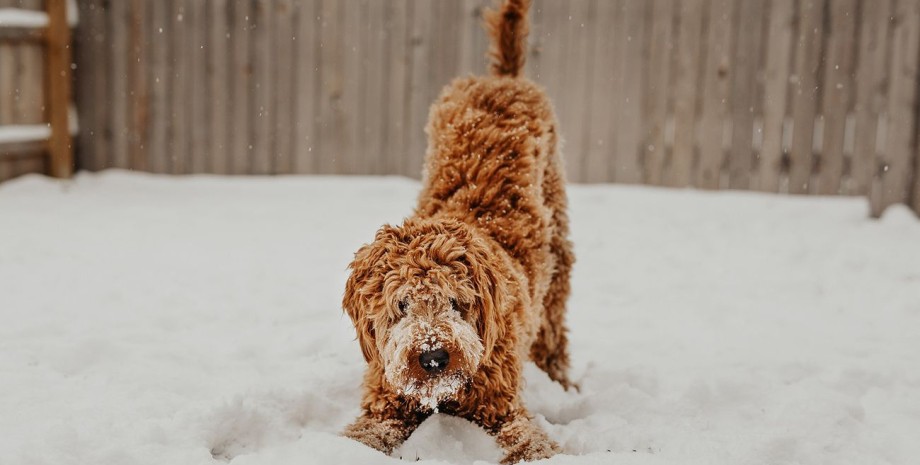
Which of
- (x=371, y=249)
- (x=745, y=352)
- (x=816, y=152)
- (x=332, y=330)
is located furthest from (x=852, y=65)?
(x=371, y=249)

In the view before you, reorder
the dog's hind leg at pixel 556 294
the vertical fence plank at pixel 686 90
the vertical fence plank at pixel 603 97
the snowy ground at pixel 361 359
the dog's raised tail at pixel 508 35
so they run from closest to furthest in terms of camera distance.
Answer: the snowy ground at pixel 361 359 → the dog's hind leg at pixel 556 294 → the dog's raised tail at pixel 508 35 → the vertical fence plank at pixel 686 90 → the vertical fence plank at pixel 603 97

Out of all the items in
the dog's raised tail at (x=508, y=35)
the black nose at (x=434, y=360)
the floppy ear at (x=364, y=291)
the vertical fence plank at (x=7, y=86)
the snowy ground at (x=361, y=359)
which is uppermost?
the dog's raised tail at (x=508, y=35)

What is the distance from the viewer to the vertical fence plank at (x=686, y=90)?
768cm

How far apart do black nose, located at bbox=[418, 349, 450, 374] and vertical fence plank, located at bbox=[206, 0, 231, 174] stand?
20.4 ft

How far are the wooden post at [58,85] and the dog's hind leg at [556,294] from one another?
5.70 meters

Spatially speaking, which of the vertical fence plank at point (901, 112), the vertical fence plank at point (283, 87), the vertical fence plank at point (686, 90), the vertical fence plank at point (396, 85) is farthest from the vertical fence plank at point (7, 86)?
the vertical fence plank at point (901, 112)

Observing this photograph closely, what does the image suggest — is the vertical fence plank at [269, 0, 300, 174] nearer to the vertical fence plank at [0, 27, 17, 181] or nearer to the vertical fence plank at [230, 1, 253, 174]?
the vertical fence plank at [230, 1, 253, 174]

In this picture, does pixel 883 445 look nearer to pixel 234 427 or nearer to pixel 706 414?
pixel 706 414

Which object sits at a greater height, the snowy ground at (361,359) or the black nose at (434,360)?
the black nose at (434,360)

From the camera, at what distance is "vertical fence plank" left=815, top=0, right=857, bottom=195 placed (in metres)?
7.30

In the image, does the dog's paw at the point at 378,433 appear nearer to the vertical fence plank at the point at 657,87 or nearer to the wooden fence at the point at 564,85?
the wooden fence at the point at 564,85

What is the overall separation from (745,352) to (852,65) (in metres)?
4.34

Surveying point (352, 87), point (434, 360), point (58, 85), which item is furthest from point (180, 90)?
point (434, 360)

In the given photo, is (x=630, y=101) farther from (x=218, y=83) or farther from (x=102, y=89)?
(x=102, y=89)
